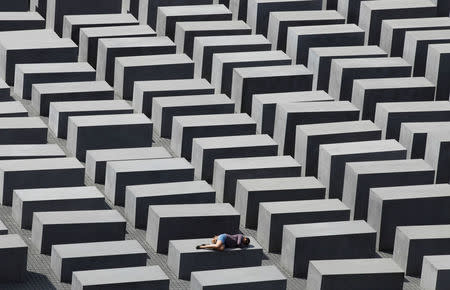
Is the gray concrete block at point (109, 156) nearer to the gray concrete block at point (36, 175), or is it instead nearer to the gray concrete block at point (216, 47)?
the gray concrete block at point (36, 175)

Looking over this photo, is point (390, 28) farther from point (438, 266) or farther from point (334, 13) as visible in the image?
point (438, 266)

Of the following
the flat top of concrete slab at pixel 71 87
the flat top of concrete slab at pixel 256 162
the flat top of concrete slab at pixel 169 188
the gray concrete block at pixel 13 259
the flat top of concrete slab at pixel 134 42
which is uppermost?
the flat top of concrete slab at pixel 134 42

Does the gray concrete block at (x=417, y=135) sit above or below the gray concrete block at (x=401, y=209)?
above

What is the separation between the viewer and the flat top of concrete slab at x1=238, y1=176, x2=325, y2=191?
1250 inches

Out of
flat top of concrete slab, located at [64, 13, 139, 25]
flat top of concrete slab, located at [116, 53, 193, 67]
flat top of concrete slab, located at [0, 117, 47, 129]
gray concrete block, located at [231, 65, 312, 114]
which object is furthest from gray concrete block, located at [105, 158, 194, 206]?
flat top of concrete slab, located at [64, 13, 139, 25]

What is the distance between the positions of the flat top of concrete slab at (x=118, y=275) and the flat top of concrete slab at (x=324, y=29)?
43.9 ft

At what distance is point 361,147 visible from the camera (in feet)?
110

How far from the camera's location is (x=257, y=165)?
3284 cm

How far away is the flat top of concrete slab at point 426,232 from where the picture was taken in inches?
1186

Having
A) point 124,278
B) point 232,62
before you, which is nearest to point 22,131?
point 232,62

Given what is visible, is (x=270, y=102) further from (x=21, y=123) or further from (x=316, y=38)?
(x=21, y=123)

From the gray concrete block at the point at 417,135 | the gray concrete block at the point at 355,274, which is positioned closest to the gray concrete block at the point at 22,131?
the gray concrete block at the point at 417,135

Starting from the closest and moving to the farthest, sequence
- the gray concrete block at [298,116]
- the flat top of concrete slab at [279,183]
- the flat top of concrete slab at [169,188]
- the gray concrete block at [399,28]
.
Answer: the flat top of concrete slab at [169,188] < the flat top of concrete slab at [279,183] < the gray concrete block at [298,116] < the gray concrete block at [399,28]

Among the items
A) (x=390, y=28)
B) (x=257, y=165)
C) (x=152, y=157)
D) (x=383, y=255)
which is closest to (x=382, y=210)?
(x=383, y=255)
